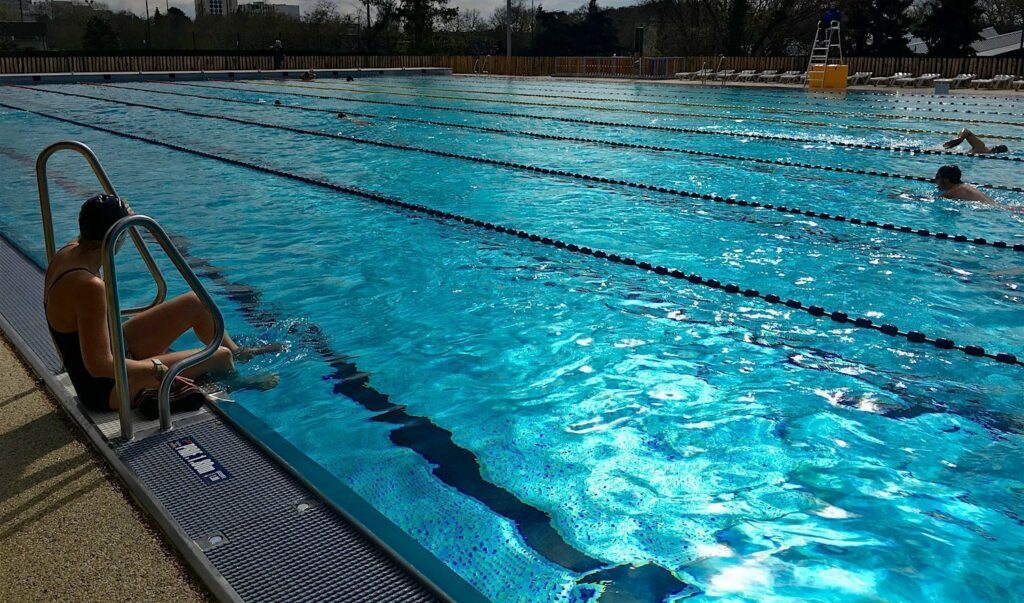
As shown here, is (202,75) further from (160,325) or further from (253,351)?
Result: (160,325)

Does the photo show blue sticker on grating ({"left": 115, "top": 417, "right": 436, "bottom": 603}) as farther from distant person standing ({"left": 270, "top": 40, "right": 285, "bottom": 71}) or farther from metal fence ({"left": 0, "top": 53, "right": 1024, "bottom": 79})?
distant person standing ({"left": 270, "top": 40, "right": 285, "bottom": 71})

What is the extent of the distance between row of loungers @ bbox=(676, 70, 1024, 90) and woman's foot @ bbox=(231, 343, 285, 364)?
20.0 m

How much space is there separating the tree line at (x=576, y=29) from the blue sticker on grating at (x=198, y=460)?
34.3m

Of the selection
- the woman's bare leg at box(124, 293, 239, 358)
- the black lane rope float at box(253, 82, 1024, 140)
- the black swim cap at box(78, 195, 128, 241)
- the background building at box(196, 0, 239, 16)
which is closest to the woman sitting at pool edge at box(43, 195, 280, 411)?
the black swim cap at box(78, 195, 128, 241)

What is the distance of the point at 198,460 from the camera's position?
2.56 m

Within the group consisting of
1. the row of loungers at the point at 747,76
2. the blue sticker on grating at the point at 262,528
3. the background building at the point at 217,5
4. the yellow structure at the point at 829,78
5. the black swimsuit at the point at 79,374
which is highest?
the background building at the point at 217,5

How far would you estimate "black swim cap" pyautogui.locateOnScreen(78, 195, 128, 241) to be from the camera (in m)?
2.65

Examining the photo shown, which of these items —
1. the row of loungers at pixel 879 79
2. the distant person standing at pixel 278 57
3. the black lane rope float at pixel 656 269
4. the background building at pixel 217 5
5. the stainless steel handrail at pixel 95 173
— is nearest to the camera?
the stainless steel handrail at pixel 95 173

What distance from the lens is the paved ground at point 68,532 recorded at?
1.93 meters

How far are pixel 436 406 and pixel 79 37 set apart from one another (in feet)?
170

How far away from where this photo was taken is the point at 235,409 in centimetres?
343


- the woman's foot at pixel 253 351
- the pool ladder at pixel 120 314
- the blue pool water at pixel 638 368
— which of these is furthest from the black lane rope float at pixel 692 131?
the pool ladder at pixel 120 314

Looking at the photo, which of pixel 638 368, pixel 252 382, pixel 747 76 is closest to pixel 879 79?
pixel 747 76

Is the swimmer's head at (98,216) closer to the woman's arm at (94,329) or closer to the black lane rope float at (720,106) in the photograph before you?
the woman's arm at (94,329)
